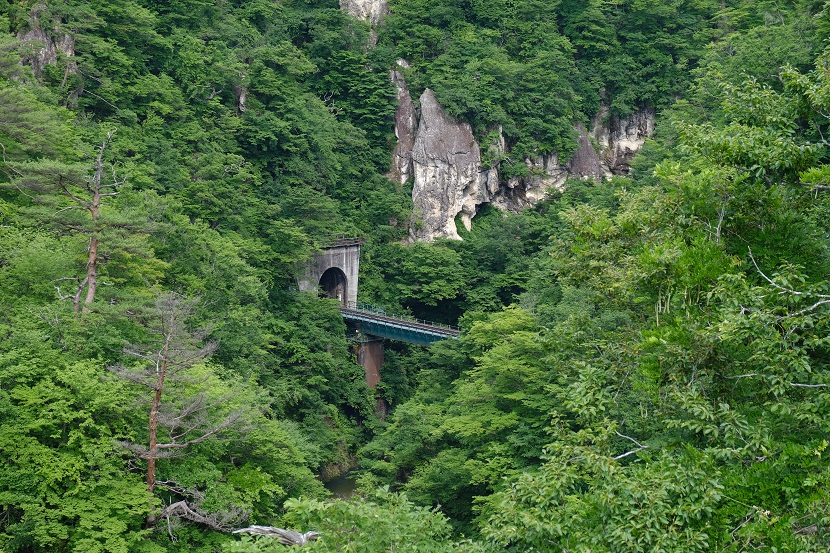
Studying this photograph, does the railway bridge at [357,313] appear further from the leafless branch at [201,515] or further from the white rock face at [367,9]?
the leafless branch at [201,515]

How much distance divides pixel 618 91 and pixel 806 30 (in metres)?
18.3

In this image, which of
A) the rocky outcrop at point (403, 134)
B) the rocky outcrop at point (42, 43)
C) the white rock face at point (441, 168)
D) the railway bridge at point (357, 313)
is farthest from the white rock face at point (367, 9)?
the rocky outcrop at point (42, 43)

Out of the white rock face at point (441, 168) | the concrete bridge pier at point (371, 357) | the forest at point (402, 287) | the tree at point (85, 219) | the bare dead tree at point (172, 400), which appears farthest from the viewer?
the white rock face at point (441, 168)

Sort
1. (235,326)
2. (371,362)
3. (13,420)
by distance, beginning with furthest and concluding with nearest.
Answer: (371,362) < (235,326) < (13,420)

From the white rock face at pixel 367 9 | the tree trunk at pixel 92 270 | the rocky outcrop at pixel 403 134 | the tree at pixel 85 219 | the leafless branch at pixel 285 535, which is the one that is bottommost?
the leafless branch at pixel 285 535

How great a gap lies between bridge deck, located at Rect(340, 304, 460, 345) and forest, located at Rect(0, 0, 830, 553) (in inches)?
Answer: 67.0

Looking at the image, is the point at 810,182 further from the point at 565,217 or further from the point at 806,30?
the point at 806,30

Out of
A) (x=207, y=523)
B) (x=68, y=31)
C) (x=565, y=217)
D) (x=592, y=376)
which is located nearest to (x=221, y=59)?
(x=68, y=31)

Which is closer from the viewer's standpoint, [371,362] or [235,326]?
[235,326]

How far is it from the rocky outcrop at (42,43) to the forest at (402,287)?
10cm

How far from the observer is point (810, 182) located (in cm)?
719

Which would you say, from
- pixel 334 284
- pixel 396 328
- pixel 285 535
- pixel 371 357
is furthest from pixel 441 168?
pixel 285 535

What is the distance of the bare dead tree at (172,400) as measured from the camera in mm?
13758

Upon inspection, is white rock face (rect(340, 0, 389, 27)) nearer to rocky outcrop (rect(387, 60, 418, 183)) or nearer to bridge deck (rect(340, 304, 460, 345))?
rocky outcrop (rect(387, 60, 418, 183))
